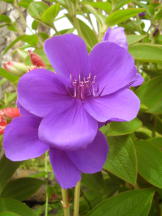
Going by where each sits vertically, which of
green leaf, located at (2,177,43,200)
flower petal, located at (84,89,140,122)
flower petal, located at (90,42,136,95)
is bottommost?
green leaf, located at (2,177,43,200)

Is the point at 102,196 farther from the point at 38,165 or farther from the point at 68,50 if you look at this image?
the point at 38,165

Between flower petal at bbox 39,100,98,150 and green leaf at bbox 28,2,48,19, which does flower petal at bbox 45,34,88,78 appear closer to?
flower petal at bbox 39,100,98,150

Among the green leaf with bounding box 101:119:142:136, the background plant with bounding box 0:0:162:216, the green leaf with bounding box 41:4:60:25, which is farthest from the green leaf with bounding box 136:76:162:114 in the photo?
the green leaf with bounding box 41:4:60:25

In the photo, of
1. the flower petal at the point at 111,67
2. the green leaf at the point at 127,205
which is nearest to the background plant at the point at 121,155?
the green leaf at the point at 127,205

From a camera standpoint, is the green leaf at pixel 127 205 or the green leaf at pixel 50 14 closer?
the green leaf at pixel 127 205

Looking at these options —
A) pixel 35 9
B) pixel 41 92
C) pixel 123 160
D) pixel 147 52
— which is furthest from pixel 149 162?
pixel 35 9

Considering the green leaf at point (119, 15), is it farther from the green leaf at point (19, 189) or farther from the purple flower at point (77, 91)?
the green leaf at point (19, 189)
